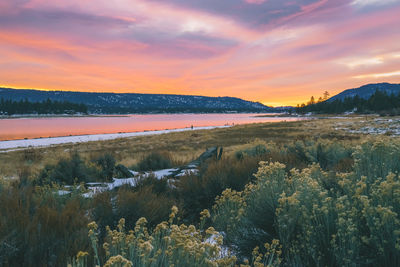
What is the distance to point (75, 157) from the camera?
8.49m

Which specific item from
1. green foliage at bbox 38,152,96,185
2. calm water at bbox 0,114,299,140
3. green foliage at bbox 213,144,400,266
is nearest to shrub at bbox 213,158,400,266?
green foliage at bbox 213,144,400,266

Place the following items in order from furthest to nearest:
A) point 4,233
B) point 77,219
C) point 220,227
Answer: point 220,227
point 77,219
point 4,233

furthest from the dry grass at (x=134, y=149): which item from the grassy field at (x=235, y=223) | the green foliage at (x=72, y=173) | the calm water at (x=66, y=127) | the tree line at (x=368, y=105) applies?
the tree line at (x=368, y=105)

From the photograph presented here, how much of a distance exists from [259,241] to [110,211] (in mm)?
2173

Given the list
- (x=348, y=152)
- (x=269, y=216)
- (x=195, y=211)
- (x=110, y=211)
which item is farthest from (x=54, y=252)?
(x=348, y=152)

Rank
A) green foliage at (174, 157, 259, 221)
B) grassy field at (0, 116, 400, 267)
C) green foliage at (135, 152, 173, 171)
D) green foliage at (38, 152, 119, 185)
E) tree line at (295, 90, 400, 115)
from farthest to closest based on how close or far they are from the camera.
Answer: tree line at (295, 90, 400, 115) < green foliage at (135, 152, 173, 171) < green foliage at (38, 152, 119, 185) < green foliage at (174, 157, 259, 221) < grassy field at (0, 116, 400, 267)

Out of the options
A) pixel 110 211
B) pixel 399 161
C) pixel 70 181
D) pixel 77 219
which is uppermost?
pixel 399 161

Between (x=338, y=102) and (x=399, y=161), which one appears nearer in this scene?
(x=399, y=161)

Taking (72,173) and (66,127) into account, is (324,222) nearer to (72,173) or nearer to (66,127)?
(72,173)

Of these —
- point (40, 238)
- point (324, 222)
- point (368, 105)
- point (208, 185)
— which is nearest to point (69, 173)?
point (208, 185)

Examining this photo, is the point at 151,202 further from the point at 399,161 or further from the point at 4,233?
the point at 399,161

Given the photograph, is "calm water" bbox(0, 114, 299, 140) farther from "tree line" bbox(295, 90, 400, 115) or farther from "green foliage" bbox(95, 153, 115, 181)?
"green foliage" bbox(95, 153, 115, 181)

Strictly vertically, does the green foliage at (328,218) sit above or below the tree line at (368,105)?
below

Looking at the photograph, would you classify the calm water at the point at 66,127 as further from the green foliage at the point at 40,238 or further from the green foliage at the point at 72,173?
the green foliage at the point at 40,238
